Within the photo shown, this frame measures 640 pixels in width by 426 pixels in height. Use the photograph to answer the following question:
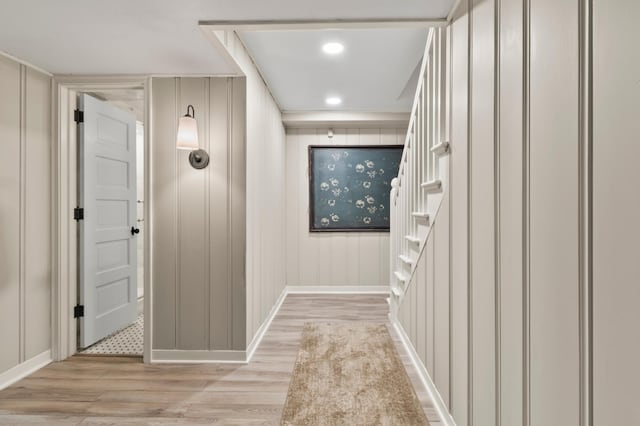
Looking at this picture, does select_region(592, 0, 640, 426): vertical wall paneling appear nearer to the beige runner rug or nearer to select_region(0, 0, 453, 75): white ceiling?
select_region(0, 0, 453, 75): white ceiling

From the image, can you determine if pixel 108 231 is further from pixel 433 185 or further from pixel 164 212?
pixel 433 185

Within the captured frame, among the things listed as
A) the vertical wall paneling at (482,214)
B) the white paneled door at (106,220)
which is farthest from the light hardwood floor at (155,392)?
the vertical wall paneling at (482,214)

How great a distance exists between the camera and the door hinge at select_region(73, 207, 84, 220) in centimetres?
306

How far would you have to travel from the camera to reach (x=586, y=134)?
94 centimetres

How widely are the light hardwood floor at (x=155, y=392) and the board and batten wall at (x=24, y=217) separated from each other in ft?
0.81

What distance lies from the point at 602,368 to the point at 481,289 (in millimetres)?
712

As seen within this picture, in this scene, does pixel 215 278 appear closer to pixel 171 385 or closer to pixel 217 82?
pixel 171 385

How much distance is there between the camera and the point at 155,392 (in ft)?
8.18

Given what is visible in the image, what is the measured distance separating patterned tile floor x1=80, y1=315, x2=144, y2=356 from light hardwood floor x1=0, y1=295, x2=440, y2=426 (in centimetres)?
13

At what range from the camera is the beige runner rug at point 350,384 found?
2166 mm

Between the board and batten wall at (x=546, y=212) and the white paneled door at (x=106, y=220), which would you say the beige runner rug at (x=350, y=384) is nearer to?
the board and batten wall at (x=546, y=212)

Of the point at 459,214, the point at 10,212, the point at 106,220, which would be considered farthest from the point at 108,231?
the point at 459,214

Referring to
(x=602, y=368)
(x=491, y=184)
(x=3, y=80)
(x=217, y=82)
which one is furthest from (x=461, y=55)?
(x=3, y=80)

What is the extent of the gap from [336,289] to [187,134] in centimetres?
330
